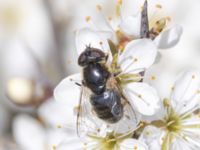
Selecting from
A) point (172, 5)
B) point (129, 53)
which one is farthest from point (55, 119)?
point (172, 5)

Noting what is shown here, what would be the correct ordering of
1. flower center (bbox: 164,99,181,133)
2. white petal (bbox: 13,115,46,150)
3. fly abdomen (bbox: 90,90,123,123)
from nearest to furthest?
fly abdomen (bbox: 90,90,123,123) < flower center (bbox: 164,99,181,133) < white petal (bbox: 13,115,46,150)

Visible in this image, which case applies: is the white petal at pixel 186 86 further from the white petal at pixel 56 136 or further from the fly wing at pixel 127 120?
the white petal at pixel 56 136

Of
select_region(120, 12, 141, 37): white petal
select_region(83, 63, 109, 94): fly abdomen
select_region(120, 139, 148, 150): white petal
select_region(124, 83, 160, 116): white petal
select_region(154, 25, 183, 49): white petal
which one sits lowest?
select_region(120, 139, 148, 150): white petal

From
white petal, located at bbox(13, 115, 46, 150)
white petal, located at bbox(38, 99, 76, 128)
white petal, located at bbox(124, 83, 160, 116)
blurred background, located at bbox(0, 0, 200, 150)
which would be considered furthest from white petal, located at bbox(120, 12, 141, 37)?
blurred background, located at bbox(0, 0, 200, 150)

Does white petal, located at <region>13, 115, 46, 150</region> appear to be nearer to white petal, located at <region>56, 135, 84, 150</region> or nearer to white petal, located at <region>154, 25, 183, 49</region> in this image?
white petal, located at <region>56, 135, 84, 150</region>

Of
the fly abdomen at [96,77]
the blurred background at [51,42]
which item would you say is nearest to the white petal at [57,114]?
the fly abdomen at [96,77]
